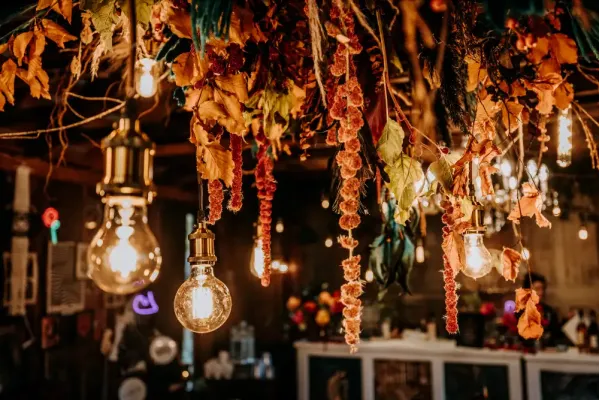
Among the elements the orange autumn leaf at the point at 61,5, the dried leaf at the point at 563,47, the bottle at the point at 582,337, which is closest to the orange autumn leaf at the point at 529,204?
the dried leaf at the point at 563,47

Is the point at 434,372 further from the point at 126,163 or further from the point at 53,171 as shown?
the point at 126,163

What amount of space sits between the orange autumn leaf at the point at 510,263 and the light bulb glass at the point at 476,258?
130 millimetres

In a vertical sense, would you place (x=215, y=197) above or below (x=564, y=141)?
below

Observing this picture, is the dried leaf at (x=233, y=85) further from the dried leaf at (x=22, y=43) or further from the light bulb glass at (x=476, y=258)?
the light bulb glass at (x=476, y=258)

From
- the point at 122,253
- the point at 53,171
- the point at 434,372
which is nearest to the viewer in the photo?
the point at 122,253

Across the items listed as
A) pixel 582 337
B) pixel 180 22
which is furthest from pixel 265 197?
pixel 582 337

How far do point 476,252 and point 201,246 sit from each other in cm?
77

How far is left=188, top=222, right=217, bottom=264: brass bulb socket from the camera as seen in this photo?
135cm

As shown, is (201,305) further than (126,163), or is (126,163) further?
(201,305)

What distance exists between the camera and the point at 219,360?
6258 millimetres

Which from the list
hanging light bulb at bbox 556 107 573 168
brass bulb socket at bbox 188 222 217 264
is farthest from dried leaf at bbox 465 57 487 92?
hanging light bulb at bbox 556 107 573 168

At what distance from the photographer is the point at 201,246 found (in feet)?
4.47

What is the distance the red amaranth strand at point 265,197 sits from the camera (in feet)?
5.01

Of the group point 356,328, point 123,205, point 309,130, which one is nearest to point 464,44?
point 309,130
